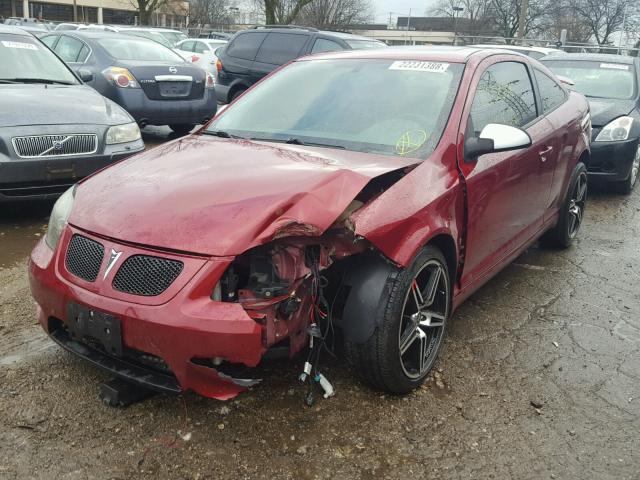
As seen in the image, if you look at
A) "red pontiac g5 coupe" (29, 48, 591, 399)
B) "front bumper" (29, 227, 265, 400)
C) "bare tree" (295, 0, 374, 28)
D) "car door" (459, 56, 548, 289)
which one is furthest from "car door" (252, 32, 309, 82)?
"bare tree" (295, 0, 374, 28)

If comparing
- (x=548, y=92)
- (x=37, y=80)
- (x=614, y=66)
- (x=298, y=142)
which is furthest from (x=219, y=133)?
(x=614, y=66)

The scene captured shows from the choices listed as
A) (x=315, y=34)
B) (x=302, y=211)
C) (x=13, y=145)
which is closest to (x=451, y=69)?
(x=302, y=211)

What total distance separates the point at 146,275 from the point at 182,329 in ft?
0.90

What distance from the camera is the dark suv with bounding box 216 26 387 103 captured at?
A: 393 inches

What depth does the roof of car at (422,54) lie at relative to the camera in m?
3.57

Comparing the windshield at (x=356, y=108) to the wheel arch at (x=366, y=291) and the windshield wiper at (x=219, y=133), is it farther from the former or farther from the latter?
the wheel arch at (x=366, y=291)

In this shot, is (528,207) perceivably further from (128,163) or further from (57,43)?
(57,43)

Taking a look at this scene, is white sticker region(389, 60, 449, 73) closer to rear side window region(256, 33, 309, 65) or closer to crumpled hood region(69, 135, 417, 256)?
crumpled hood region(69, 135, 417, 256)

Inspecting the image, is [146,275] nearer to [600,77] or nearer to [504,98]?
[504,98]

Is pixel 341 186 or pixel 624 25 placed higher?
pixel 624 25

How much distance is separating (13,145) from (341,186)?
3346mm

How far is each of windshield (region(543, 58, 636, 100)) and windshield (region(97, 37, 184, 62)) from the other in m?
5.67

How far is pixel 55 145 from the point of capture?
495cm

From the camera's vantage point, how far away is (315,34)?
10.1m
